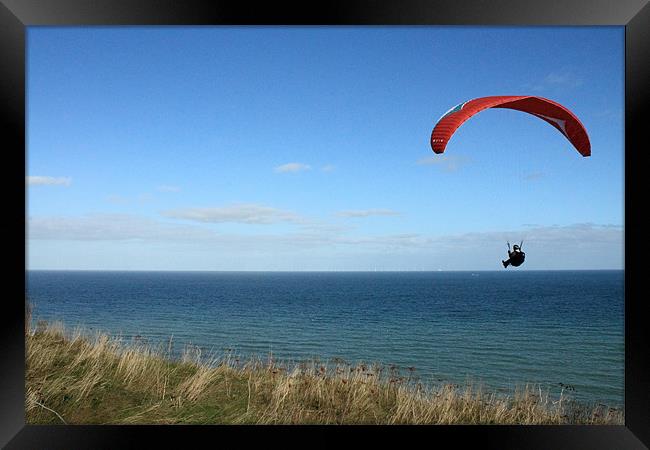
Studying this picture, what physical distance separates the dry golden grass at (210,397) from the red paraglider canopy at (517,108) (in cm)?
174

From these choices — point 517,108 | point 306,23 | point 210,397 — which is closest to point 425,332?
point 517,108

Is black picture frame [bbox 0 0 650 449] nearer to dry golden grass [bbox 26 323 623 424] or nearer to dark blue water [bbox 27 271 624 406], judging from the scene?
dry golden grass [bbox 26 323 623 424]

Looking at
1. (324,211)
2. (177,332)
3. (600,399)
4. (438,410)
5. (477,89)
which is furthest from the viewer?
(324,211)

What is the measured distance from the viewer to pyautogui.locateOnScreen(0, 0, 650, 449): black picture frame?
2.36 meters

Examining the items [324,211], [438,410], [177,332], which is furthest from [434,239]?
[438,410]

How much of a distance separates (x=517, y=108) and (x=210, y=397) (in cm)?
291

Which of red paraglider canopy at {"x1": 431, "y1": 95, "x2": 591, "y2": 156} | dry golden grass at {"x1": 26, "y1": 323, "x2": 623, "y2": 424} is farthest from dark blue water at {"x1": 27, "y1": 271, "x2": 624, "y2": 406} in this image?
red paraglider canopy at {"x1": 431, "y1": 95, "x2": 591, "y2": 156}

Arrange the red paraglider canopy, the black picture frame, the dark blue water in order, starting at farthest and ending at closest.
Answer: the dark blue water
the red paraglider canopy
the black picture frame

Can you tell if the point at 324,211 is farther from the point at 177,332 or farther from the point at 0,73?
the point at 0,73

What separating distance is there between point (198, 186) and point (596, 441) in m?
93.3

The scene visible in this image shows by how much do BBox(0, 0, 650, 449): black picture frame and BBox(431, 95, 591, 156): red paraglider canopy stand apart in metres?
0.53

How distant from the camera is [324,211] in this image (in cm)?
8962

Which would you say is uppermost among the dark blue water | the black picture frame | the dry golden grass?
the black picture frame

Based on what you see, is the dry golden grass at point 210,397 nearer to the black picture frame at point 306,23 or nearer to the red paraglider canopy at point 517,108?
the black picture frame at point 306,23
